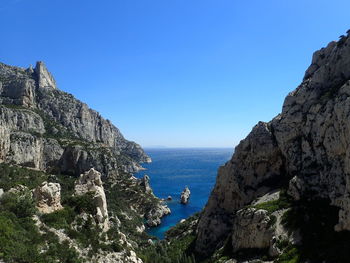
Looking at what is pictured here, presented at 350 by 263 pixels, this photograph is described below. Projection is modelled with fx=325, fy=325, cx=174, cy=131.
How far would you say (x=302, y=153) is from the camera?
4909 cm

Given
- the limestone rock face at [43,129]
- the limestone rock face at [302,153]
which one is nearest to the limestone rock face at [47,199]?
the limestone rock face at [302,153]

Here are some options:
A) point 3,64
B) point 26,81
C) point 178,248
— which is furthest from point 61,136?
point 178,248

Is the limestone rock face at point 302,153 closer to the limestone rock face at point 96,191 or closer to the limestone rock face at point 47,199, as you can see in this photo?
the limestone rock face at point 96,191

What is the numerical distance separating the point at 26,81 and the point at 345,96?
5628 inches

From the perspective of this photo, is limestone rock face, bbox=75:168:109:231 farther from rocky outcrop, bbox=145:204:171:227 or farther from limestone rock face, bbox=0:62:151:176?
rocky outcrop, bbox=145:204:171:227

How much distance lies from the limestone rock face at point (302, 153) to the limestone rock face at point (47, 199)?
2975 cm

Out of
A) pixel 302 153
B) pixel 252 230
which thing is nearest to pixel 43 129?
pixel 252 230

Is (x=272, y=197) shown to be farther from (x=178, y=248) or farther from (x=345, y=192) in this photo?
(x=178, y=248)

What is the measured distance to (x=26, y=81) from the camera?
5945 inches

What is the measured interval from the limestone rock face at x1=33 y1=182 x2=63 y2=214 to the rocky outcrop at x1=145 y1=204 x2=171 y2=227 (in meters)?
77.1

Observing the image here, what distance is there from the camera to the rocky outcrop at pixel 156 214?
372 ft

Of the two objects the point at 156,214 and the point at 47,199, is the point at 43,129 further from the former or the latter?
the point at 47,199

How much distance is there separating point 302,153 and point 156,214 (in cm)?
7946

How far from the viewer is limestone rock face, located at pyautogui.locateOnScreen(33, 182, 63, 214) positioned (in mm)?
38066
